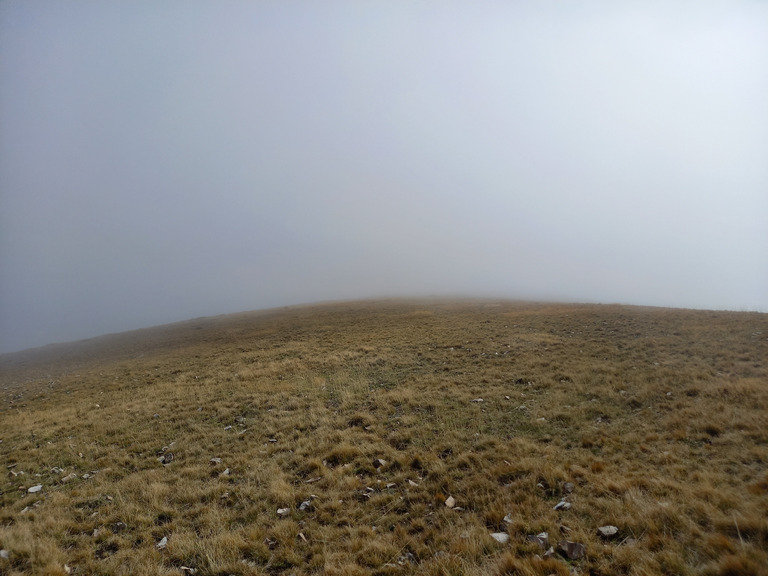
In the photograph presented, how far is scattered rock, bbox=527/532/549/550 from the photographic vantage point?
5691mm

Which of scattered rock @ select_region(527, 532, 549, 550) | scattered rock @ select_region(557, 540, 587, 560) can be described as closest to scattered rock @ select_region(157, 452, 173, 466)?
scattered rock @ select_region(527, 532, 549, 550)

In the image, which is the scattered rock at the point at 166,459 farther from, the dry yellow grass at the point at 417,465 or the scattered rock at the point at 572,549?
the scattered rock at the point at 572,549

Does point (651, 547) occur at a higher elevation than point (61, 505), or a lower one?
higher

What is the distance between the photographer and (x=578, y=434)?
10367 millimetres

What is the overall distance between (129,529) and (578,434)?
12888 millimetres

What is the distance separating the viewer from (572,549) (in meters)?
5.45

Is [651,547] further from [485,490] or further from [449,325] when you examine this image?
[449,325]

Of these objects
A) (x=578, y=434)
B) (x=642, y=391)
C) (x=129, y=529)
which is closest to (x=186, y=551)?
(x=129, y=529)

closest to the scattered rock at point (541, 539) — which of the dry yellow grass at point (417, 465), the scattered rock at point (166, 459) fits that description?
the dry yellow grass at point (417, 465)

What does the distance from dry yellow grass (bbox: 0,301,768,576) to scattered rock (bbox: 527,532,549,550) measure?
136 millimetres

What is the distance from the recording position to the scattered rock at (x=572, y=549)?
17.5ft

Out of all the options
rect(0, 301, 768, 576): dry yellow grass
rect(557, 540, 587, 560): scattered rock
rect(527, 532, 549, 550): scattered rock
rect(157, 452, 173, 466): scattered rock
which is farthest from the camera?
rect(157, 452, 173, 466): scattered rock

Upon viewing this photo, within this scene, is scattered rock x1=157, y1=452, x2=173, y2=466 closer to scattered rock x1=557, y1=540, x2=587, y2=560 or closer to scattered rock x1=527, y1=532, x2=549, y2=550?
scattered rock x1=527, y1=532, x2=549, y2=550

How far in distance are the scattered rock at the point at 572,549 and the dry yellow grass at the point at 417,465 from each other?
6.1 inches
